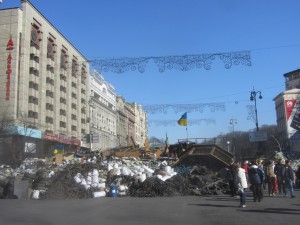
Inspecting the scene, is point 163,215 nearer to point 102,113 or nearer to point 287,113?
Answer: point 102,113

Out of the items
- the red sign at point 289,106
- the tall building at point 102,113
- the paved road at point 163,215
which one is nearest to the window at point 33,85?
the tall building at point 102,113

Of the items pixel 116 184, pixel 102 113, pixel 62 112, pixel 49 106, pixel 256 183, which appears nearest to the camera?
pixel 256 183

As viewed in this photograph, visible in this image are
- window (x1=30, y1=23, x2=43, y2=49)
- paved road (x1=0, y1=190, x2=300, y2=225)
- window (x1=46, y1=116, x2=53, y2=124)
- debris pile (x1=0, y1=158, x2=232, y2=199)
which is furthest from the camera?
window (x1=46, y1=116, x2=53, y2=124)

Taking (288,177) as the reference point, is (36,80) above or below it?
above

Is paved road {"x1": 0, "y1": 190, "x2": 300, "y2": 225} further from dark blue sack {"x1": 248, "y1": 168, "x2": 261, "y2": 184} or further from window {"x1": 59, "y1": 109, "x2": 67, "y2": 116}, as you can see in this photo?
window {"x1": 59, "y1": 109, "x2": 67, "y2": 116}

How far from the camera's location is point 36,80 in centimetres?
6338

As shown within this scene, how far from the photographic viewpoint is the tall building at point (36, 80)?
57088 mm

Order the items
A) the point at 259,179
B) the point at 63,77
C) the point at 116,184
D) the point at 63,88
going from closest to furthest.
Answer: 1. the point at 259,179
2. the point at 116,184
3. the point at 63,77
4. the point at 63,88

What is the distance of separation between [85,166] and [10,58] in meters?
39.9

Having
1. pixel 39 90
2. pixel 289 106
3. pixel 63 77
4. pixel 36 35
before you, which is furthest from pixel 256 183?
pixel 289 106

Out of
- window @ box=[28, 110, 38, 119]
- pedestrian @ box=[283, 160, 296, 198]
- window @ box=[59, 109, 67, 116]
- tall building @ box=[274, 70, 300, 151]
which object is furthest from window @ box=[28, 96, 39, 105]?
tall building @ box=[274, 70, 300, 151]

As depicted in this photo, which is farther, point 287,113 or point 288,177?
point 287,113

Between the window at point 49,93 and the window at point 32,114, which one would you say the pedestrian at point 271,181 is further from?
the window at point 49,93

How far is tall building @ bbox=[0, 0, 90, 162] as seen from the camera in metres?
57.1
